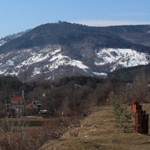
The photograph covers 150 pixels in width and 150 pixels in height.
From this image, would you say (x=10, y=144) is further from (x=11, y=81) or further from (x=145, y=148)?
(x=11, y=81)

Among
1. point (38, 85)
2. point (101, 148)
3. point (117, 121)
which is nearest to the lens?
point (101, 148)

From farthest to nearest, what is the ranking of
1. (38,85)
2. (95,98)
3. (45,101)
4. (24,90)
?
(38,85) → (24,90) → (45,101) → (95,98)

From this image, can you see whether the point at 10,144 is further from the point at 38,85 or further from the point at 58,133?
the point at 38,85

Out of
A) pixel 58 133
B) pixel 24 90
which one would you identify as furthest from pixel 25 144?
pixel 24 90

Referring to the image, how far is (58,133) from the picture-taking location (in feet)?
67.7

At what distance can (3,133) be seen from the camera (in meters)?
A: 19.9

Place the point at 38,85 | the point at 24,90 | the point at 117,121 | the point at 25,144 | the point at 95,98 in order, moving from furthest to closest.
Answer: the point at 38,85 → the point at 24,90 → the point at 95,98 → the point at 25,144 → the point at 117,121

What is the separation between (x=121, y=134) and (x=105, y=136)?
1.62 feet

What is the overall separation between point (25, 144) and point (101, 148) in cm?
707

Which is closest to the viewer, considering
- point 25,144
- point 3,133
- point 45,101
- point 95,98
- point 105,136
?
point 105,136

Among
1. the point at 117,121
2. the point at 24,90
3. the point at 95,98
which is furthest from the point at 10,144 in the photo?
the point at 24,90

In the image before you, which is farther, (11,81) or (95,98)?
(11,81)

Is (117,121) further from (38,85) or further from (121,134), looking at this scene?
(38,85)

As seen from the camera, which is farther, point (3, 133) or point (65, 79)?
point (65, 79)
